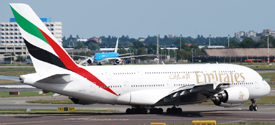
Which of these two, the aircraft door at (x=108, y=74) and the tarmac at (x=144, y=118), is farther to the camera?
the aircraft door at (x=108, y=74)

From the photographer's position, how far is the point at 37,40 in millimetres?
36844

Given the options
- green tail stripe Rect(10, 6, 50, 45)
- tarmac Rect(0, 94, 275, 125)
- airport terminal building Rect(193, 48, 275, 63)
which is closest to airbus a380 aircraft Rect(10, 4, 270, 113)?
green tail stripe Rect(10, 6, 50, 45)

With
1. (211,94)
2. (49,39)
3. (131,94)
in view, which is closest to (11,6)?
(49,39)

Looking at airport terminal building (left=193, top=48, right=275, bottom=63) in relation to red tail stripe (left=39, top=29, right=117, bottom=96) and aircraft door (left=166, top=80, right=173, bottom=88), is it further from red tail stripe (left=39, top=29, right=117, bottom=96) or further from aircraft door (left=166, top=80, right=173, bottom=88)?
red tail stripe (left=39, top=29, right=117, bottom=96)

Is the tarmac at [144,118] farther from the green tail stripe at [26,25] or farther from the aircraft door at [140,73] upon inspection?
the green tail stripe at [26,25]

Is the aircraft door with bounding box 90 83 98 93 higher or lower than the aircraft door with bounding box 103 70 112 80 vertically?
lower

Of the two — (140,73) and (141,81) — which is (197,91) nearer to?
(141,81)

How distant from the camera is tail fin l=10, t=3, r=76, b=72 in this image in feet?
120

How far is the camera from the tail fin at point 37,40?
3650 centimetres

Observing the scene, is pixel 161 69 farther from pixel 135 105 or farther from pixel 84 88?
pixel 84 88

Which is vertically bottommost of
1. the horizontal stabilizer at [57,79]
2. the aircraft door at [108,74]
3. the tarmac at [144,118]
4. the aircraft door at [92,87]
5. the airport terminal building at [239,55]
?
the tarmac at [144,118]

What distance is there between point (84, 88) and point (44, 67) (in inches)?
151

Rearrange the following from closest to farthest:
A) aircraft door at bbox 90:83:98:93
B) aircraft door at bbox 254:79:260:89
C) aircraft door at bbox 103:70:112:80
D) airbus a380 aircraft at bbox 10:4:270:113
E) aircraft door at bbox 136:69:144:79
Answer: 1. airbus a380 aircraft at bbox 10:4:270:113
2. aircraft door at bbox 90:83:98:93
3. aircraft door at bbox 103:70:112:80
4. aircraft door at bbox 136:69:144:79
5. aircraft door at bbox 254:79:260:89

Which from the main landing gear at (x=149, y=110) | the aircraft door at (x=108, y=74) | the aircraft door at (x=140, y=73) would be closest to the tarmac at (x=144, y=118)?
the main landing gear at (x=149, y=110)
